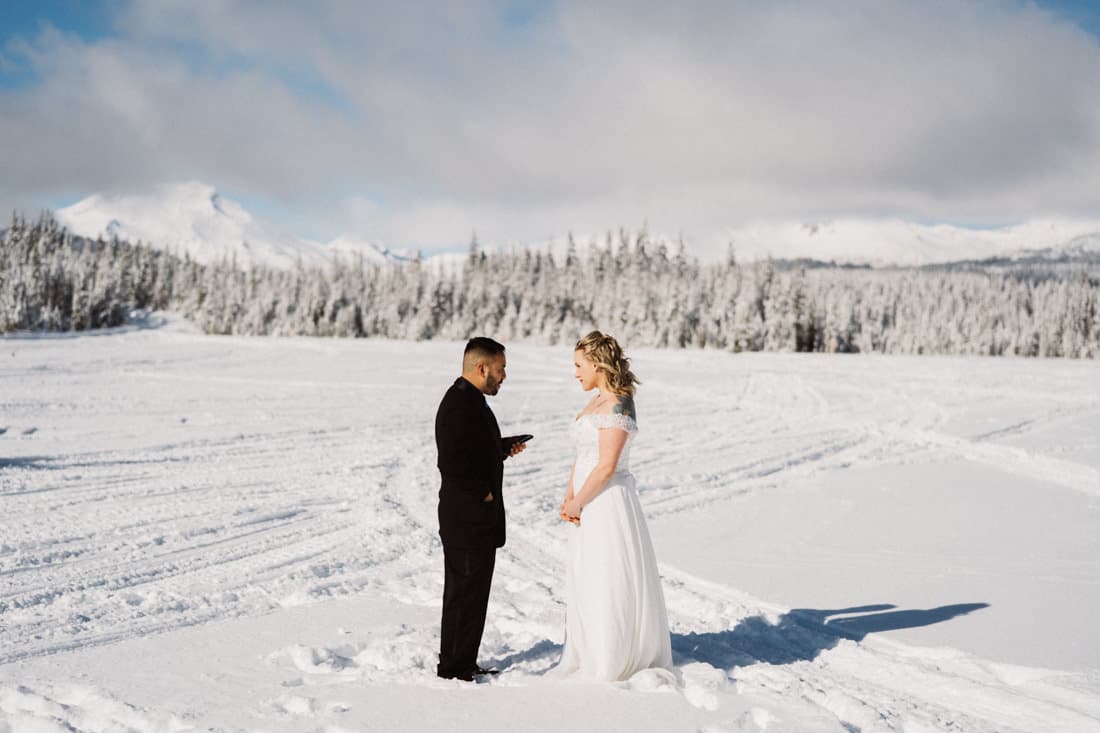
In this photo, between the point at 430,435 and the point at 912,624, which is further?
the point at 430,435

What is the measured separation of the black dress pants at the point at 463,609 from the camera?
15.0ft

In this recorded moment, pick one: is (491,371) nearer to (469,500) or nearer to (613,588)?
(469,500)

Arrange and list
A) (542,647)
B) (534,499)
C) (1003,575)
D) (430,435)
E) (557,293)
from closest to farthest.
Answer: (542,647) → (1003,575) → (534,499) → (430,435) → (557,293)

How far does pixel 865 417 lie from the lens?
20578 mm

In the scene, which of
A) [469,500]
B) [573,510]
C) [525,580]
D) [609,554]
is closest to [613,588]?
[609,554]

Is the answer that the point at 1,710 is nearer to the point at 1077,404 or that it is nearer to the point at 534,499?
the point at 534,499

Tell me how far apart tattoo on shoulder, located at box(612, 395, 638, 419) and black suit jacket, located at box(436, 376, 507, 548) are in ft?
2.58

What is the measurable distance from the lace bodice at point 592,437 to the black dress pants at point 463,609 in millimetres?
804

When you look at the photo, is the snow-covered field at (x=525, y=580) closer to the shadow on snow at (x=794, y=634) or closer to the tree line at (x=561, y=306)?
the shadow on snow at (x=794, y=634)

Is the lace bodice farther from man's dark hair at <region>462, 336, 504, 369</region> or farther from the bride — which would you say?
man's dark hair at <region>462, 336, 504, 369</region>

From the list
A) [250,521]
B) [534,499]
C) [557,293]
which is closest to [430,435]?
[534,499]

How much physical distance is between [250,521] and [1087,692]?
8191 mm

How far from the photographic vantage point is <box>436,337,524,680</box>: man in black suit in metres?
4.46

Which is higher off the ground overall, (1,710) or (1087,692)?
(1087,692)
